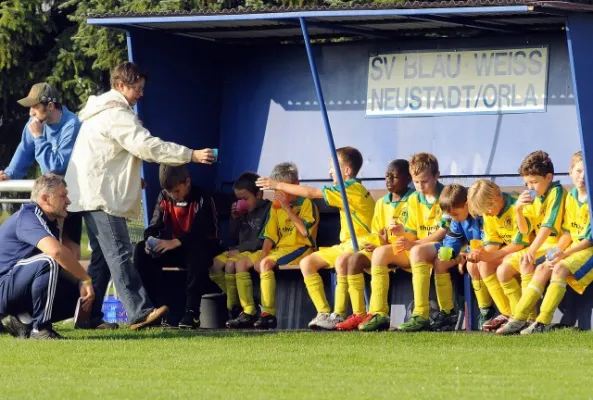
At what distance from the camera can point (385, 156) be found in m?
12.7

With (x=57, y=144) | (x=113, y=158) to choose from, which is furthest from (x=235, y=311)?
(x=57, y=144)

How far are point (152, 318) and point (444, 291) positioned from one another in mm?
2225

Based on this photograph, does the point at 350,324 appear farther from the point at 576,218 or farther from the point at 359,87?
the point at 359,87

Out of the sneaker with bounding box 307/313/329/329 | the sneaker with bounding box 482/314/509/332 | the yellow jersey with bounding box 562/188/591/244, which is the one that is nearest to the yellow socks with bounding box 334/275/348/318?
the sneaker with bounding box 307/313/329/329

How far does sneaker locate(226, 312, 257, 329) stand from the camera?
39.0 ft

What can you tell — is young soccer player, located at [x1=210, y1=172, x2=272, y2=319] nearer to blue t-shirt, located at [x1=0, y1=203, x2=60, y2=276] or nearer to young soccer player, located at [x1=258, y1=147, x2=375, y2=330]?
young soccer player, located at [x1=258, y1=147, x2=375, y2=330]

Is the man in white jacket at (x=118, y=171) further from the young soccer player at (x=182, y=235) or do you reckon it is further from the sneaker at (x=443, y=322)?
the sneaker at (x=443, y=322)

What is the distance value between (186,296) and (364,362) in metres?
3.58

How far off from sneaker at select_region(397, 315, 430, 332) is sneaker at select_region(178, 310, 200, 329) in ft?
6.07

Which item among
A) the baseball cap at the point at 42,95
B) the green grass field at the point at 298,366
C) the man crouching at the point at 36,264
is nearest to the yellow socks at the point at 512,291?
the green grass field at the point at 298,366

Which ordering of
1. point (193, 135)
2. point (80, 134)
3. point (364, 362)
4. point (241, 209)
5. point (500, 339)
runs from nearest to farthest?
point (364, 362) < point (500, 339) < point (80, 134) < point (241, 209) < point (193, 135)

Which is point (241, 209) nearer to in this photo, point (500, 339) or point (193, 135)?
point (193, 135)

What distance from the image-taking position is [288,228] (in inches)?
477

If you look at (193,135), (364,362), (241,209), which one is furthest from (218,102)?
(364,362)
